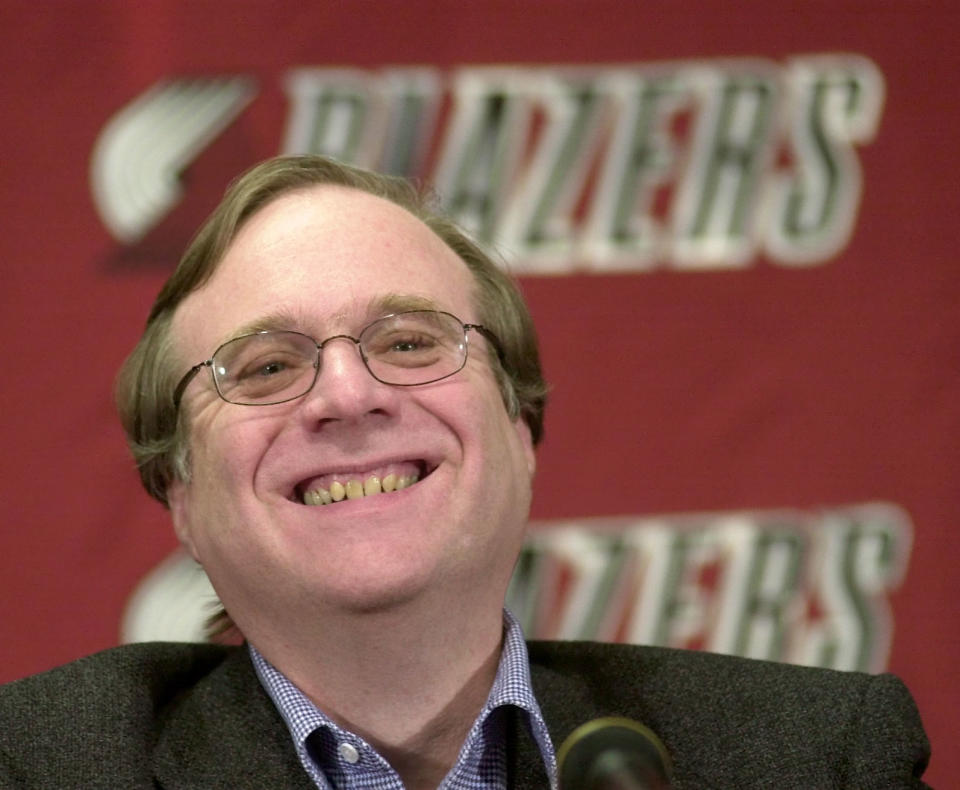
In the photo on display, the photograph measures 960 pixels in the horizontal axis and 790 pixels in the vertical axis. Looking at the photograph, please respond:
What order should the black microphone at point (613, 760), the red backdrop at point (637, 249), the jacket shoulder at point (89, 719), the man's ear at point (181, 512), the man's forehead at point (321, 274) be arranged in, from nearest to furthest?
the black microphone at point (613, 760)
the jacket shoulder at point (89, 719)
the man's forehead at point (321, 274)
the man's ear at point (181, 512)
the red backdrop at point (637, 249)

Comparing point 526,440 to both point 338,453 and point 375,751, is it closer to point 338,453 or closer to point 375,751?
point 338,453

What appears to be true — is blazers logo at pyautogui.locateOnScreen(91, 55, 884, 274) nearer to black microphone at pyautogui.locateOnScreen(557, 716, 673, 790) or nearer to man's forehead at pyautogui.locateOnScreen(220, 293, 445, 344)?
man's forehead at pyautogui.locateOnScreen(220, 293, 445, 344)

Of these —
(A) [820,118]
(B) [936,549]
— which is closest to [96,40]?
(A) [820,118]

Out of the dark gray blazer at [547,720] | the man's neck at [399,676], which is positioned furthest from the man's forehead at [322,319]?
the dark gray blazer at [547,720]

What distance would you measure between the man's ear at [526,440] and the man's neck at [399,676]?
279 millimetres

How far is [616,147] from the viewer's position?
2.93m

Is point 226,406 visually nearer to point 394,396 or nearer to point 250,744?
point 394,396

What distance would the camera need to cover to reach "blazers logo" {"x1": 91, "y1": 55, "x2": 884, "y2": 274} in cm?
283

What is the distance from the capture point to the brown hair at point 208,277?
1916 millimetres

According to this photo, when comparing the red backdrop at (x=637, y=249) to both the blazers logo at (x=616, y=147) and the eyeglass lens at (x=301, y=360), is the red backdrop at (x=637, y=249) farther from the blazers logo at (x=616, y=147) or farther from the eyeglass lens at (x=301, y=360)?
the eyeglass lens at (x=301, y=360)

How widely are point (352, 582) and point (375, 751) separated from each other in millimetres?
247

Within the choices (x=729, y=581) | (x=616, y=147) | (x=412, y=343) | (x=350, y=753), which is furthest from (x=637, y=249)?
(x=350, y=753)

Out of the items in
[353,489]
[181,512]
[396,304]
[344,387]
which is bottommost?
[181,512]

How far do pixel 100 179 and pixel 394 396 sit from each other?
1304 mm
